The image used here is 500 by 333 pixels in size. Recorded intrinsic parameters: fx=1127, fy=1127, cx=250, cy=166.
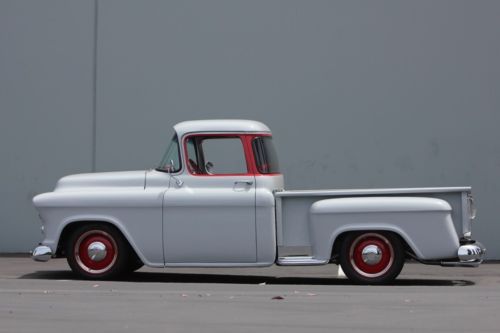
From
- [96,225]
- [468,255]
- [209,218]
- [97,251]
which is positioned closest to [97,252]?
[97,251]

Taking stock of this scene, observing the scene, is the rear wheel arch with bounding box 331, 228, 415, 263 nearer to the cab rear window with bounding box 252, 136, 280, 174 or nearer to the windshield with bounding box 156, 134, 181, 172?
the cab rear window with bounding box 252, 136, 280, 174

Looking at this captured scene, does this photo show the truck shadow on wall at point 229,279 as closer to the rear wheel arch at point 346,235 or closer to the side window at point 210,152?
the rear wheel arch at point 346,235

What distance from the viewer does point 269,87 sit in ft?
56.7

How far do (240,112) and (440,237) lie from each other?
225 inches

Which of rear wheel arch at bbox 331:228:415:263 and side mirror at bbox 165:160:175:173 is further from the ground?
side mirror at bbox 165:160:175:173

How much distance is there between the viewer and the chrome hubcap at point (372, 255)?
12.5 metres

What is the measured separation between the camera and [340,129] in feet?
56.0

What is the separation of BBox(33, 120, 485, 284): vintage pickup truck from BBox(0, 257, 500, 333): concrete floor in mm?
320

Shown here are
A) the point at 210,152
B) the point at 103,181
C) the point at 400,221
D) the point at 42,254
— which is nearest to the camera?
the point at 400,221

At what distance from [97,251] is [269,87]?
206 inches

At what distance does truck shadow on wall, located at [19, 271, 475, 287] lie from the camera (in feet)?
43.0

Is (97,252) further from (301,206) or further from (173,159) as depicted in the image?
(301,206)

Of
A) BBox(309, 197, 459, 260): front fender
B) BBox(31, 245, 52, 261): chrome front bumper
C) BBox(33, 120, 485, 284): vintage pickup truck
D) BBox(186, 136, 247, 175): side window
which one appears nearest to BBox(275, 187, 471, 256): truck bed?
BBox(33, 120, 485, 284): vintage pickup truck

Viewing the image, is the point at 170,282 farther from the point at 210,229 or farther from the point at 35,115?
the point at 35,115
